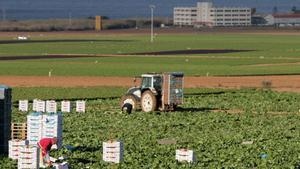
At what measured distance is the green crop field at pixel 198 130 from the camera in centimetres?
3541

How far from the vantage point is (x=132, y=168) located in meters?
33.5

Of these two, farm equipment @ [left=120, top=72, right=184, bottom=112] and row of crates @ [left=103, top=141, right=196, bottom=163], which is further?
farm equipment @ [left=120, top=72, right=184, bottom=112]

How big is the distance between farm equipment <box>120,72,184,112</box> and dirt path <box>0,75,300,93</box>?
17.3 meters

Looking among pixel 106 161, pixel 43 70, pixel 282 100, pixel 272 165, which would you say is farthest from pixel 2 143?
pixel 43 70

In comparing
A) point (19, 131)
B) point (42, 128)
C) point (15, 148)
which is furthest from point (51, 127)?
point (15, 148)

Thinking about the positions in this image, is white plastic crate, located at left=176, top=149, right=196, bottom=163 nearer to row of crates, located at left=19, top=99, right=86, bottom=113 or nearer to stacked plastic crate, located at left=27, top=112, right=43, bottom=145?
stacked plastic crate, located at left=27, top=112, right=43, bottom=145

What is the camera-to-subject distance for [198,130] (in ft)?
149

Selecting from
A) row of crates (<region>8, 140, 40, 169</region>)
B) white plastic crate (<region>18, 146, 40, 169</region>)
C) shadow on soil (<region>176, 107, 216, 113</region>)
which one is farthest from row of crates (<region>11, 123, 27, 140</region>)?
shadow on soil (<region>176, 107, 216, 113</region>)

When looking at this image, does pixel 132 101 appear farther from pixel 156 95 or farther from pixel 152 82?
pixel 152 82

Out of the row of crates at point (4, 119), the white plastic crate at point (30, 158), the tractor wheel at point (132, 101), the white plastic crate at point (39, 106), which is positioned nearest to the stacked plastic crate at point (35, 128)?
the row of crates at point (4, 119)

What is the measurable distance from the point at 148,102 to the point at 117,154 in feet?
64.4

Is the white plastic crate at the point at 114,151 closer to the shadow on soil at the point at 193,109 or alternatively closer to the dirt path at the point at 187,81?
the shadow on soil at the point at 193,109

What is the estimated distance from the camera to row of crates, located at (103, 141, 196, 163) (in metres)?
34.8

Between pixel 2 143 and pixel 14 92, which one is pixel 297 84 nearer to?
pixel 14 92
